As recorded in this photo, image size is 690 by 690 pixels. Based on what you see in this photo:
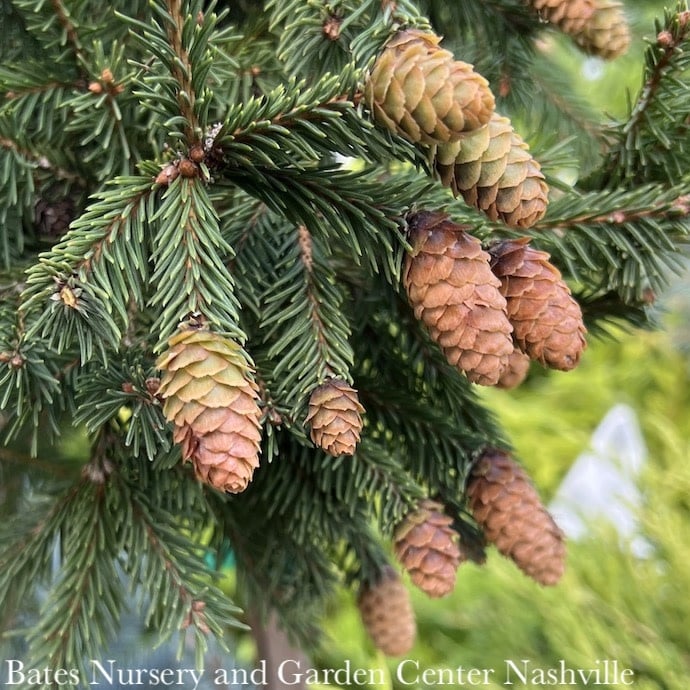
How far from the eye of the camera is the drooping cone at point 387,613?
58cm

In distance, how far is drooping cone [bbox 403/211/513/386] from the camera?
33 cm

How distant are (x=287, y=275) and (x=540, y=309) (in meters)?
0.15

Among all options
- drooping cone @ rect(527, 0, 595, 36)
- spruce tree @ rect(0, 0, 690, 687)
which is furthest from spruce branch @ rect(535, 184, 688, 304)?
drooping cone @ rect(527, 0, 595, 36)

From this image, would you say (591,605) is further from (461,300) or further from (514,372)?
(461,300)

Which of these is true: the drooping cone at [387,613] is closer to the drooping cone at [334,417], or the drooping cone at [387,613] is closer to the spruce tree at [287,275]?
the spruce tree at [287,275]

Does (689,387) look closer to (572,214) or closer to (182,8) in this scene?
(572,214)

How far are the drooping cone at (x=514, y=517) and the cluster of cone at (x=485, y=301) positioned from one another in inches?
4.8

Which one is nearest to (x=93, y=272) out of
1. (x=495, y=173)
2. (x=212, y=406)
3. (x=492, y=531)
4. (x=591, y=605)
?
(x=212, y=406)

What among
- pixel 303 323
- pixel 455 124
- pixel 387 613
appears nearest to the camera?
pixel 455 124

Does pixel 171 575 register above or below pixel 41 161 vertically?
below

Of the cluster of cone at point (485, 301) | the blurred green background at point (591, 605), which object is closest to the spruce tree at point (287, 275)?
the cluster of cone at point (485, 301)

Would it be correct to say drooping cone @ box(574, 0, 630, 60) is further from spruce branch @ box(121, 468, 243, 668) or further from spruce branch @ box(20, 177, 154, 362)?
spruce branch @ box(121, 468, 243, 668)

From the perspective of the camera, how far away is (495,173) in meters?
0.31

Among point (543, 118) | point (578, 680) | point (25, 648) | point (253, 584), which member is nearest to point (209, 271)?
point (253, 584)
